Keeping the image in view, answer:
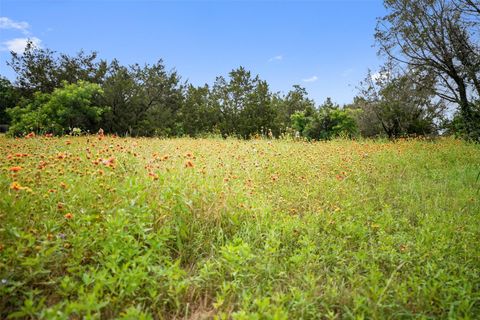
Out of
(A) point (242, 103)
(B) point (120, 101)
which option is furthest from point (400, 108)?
(B) point (120, 101)

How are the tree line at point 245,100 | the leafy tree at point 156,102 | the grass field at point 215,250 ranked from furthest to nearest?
the leafy tree at point 156,102
the tree line at point 245,100
the grass field at point 215,250

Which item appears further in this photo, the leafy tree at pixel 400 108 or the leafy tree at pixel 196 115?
the leafy tree at pixel 196 115

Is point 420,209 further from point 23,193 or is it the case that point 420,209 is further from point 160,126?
point 160,126

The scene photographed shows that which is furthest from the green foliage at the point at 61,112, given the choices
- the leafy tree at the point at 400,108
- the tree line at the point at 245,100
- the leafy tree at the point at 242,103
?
the leafy tree at the point at 400,108

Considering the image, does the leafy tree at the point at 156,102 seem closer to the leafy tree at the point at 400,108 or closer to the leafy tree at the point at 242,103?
the leafy tree at the point at 242,103

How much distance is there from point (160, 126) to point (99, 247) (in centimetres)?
2029

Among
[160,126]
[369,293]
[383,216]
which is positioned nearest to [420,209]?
[383,216]

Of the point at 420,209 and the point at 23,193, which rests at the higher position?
the point at 23,193

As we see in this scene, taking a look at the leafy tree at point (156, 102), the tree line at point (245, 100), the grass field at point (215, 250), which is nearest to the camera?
the grass field at point (215, 250)

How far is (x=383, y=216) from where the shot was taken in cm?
407

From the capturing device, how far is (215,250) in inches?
122

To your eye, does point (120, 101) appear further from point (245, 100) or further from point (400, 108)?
point (400, 108)

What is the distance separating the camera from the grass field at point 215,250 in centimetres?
224

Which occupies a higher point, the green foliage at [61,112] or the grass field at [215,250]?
the green foliage at [61,112]
